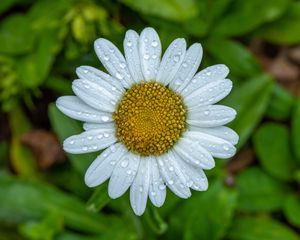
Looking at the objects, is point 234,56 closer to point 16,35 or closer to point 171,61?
point 16,35

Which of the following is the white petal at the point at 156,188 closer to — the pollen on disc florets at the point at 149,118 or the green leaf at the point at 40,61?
the pollen on disc florets at the point at 149,118

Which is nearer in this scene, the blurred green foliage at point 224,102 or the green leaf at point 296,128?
the blurred green foliage at point 224,102

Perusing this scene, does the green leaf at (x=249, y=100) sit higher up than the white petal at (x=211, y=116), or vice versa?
the white petal at (x=211, y=116)

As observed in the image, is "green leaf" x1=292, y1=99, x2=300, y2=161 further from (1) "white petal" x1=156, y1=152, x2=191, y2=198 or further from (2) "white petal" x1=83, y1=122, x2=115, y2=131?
(2) "white petal" x1=83, y1=122, x2=115, y2=131

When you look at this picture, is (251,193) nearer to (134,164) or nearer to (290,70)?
(290,70)

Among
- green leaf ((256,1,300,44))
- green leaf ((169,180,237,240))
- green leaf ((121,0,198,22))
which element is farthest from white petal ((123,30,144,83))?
green leaf ((256,1,300,44))

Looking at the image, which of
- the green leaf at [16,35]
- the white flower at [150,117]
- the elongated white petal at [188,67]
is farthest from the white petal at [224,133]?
the green leaf at [16,35]

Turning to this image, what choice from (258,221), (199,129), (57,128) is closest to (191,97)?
(199,129)
